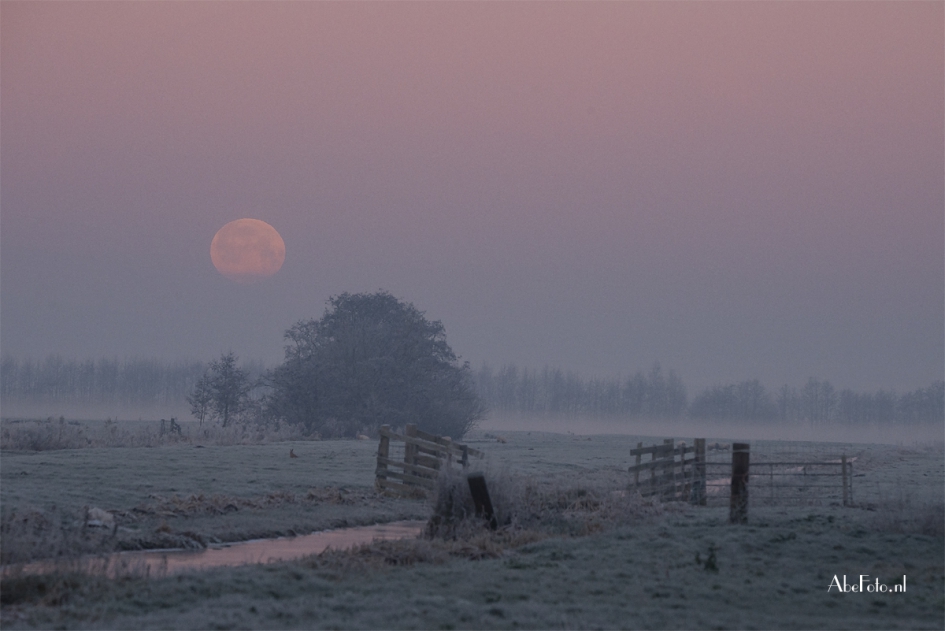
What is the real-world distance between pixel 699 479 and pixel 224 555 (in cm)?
1238

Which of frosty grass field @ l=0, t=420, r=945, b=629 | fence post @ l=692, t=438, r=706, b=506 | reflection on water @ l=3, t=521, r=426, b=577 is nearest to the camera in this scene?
frosty grass field @ l=0, t=420, r=945, b=629

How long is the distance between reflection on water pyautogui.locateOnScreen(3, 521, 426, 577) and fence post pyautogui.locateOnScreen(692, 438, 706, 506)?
7.25 metres

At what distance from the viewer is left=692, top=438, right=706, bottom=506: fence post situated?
20.6 meters

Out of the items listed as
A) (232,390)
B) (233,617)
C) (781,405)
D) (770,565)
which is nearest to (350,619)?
(233,617)

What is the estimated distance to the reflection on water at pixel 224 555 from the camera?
10312mm

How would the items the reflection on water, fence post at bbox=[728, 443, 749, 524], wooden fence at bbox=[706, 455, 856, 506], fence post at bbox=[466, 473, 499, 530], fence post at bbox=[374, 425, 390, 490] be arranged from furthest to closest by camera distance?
1. fence post at bbox=[374, 425, 390, 490]
2. wooden fence at bbox=[706, 455, 856, 506]
3. fence post at bbox=[728, 443, 749, 524]
4. fence post at bbox=[466, 473, 499, 530]
5. the reflection on water

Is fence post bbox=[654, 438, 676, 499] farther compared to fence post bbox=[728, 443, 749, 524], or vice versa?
fence post bbox=[654, 438, 676, 499]

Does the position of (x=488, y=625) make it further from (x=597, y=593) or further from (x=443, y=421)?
(x=443, y=421)

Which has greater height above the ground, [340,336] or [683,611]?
[340,336]

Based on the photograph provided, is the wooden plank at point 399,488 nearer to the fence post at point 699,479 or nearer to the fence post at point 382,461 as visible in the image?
the fence post at point 382,461

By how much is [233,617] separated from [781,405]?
483 ft

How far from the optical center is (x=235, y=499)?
734 inches

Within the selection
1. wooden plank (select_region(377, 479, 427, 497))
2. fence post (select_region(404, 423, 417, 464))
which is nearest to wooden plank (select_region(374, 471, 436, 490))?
wooden plank (select_region(377, 479, 427, 497))

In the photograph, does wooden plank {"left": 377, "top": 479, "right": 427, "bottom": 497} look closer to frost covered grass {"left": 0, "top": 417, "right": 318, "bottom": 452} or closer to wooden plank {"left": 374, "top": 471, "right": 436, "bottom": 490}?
wooden plank {"left": 374, "top": 471, "right": 436, "bottom": 490}
